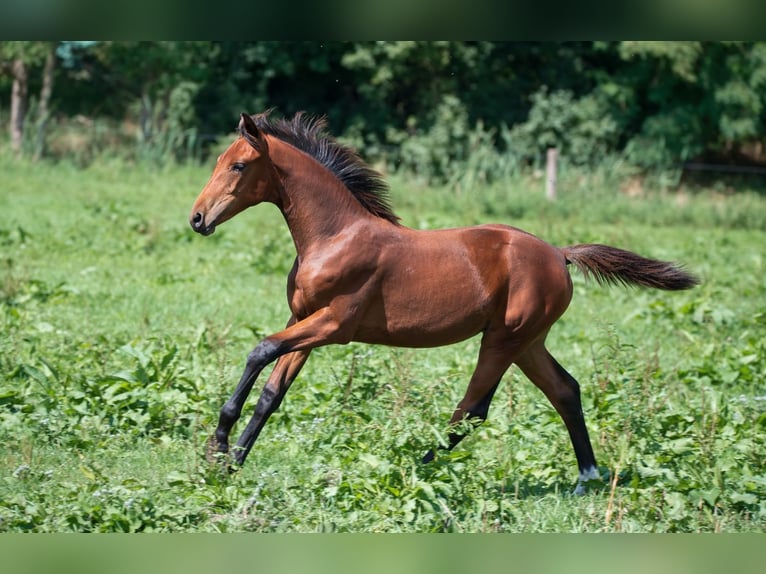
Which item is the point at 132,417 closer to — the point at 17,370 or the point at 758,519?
the point at 17,370

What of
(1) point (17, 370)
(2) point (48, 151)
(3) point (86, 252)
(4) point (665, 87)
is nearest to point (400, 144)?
(4) point (665, 87)

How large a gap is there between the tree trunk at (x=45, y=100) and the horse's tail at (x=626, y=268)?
16277 mm

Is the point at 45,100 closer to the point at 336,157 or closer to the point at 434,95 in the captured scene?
the point at 434,95

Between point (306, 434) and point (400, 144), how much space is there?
2085 cm

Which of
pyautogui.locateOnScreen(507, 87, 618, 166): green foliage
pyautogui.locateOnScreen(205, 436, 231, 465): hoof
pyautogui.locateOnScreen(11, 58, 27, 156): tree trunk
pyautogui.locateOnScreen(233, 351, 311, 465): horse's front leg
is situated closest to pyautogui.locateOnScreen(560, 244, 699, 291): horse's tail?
pyautogui.locateOnScreen(233, 351, 311, 465): horse's front leg

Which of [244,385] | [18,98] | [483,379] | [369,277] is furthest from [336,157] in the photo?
[18,98]

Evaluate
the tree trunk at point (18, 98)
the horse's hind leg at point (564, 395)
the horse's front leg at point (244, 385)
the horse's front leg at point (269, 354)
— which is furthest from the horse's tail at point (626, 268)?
the tree trunk at point (18, 98)

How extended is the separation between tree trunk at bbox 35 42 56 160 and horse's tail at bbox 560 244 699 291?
53.4ft

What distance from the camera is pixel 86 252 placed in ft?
39.9

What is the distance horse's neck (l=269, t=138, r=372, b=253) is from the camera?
5.59 m

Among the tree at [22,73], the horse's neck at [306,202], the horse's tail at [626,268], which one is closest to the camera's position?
the horse's neck at [306,202]

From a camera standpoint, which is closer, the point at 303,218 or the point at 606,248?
the point at 303,218

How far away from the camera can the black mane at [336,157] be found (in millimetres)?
5758

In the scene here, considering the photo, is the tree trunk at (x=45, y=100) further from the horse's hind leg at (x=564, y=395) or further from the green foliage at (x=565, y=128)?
the horse's hind leg at (x=564, y=395)
